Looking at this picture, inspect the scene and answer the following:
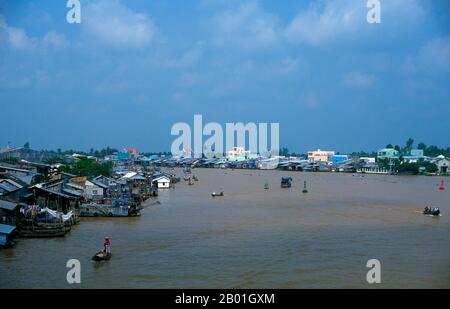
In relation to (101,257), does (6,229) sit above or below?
above

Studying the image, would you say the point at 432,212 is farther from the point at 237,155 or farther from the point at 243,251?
the point at 237,155

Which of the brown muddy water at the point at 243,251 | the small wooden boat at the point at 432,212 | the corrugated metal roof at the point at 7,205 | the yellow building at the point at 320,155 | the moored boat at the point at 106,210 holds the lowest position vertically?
the brown muddy water at the point at 243,251

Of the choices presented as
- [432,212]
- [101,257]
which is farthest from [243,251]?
[432,212]

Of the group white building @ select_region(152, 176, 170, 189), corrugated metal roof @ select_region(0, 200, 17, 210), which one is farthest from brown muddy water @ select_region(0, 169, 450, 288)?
white building @ select_region(152, 176, 170, 189)

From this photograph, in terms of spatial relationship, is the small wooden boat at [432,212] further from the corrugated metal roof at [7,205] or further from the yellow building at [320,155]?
the yellow building at [320,155]

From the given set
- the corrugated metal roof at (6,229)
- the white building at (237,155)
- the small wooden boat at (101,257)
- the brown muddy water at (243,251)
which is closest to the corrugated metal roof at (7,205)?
the corrugated metal roof at (6,229)

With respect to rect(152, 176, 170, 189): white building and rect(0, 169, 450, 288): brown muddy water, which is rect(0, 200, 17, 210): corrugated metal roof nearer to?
rect(0, 169, 450, 288): brown muddy water
